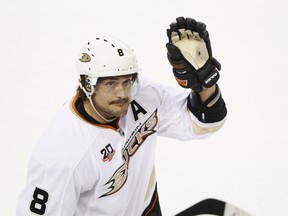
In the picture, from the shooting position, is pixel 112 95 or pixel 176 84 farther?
pixel 176 84

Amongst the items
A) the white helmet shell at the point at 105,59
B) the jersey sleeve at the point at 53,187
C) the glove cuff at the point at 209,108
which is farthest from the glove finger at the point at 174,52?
the jersey sleeve at the point at 53,187

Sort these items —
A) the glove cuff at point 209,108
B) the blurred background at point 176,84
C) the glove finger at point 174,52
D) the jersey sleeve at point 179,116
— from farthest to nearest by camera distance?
the blurred background at point 176,84 < the jersey sleeve at point 179,116 < the glove cuff at point 209,108 < the glove finger at point 174,52

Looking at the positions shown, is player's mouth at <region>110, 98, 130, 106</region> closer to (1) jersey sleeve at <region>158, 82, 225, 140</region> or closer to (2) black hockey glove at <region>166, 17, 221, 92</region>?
(2) black hockey glove at <region>166, 17, 221, 92</region>

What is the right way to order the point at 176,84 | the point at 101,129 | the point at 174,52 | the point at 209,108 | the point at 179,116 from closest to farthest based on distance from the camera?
the point at 174,52 < the point at 101,129 < the point at 209,108 < the point at 179,116 < the point at 176,84

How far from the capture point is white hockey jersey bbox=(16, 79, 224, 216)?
1998mm

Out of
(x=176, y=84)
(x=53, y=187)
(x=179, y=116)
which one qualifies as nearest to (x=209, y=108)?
(x=179, y=116)

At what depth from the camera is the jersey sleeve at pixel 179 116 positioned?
7.93 ft

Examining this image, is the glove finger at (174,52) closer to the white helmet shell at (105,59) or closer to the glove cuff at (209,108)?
the white helmet shell at (105,59)

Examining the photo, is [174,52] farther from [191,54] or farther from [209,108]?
[209,108]

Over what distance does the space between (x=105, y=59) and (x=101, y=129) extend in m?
0.26

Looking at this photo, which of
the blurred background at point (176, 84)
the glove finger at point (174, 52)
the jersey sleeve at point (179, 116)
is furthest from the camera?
the blurred background at point (176, 84)

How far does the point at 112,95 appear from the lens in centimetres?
202

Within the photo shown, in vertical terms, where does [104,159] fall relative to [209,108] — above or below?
below

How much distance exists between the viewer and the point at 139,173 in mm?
2367
